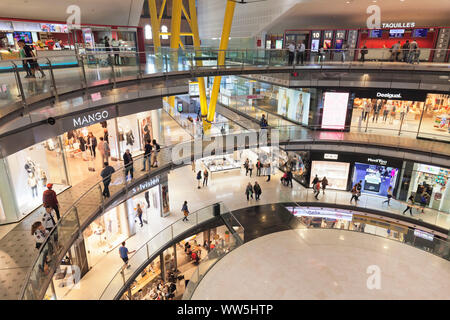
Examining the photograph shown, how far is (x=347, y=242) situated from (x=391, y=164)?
293 inches

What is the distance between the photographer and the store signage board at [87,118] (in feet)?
29.0

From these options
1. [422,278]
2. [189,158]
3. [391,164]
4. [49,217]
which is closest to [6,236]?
[49,217]

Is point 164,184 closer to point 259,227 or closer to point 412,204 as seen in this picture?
point 259,227

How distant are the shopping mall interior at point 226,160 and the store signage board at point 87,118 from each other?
0.16ft

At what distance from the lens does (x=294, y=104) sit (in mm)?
20797

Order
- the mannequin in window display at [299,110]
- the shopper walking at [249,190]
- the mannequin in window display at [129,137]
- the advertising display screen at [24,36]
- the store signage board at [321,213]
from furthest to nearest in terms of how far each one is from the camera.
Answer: the mannequin in window display at [299,110], the shopper walking at [249,190], the store signage board at [321,213], the mannequin in window display at [129,137], the advertising display screen at [24,36]

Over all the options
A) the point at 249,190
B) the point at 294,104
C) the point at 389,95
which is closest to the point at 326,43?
the point at 294,104

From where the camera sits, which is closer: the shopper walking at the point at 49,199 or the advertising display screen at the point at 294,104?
the shopper walking at the point at 49,199

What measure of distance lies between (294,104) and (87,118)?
590 inches

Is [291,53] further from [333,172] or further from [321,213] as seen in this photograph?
[321,213]

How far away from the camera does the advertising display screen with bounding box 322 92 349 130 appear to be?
61.2 ft

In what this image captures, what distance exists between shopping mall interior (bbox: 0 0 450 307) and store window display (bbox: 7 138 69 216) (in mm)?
53

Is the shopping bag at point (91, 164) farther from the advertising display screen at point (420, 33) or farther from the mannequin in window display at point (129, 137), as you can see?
the advertising display screen at point (420, 33)

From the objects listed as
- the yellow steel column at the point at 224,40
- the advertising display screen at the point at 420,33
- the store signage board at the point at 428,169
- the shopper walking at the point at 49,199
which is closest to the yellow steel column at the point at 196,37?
the yellow steel column at the point at 224,40
